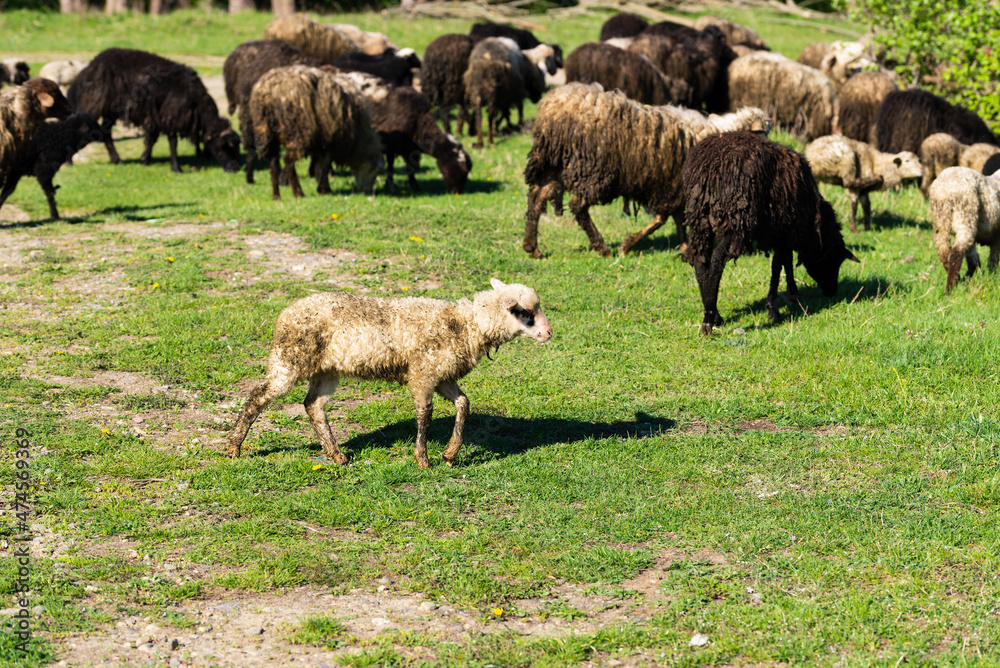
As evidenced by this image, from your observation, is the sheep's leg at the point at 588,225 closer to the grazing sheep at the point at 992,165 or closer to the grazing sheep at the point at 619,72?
the grazing sheep at the point at 992,165

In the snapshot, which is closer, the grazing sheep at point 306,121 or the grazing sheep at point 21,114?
the grazing sheep at point 21,114

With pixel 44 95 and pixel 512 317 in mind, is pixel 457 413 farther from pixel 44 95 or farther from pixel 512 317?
pixel 44 95

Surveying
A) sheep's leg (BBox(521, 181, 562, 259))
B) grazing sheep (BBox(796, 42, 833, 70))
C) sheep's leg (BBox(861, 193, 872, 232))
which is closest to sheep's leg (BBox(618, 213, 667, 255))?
sheep's leg (BBox(521, 181, 562, 259))

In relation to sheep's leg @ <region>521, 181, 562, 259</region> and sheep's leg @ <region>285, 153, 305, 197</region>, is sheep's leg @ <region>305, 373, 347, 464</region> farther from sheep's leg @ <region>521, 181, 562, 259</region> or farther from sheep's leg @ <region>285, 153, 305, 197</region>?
sheep's leg @ <region>285, 153, 305, 197</region>

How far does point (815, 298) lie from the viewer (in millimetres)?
11016

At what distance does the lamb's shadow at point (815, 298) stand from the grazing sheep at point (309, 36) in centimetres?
1580

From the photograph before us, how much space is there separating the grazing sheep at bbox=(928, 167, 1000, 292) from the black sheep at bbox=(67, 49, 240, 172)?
12.1 meters

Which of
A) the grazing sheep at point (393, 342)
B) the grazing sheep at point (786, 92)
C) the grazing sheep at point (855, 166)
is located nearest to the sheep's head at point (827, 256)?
the grazing sheep at point (855, 166)

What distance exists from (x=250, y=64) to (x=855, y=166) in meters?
11.5

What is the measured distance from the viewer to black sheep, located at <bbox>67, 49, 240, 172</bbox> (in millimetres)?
17984

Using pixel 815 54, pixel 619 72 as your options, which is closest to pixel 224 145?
pixel 619 72

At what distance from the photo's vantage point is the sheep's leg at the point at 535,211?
12.4 meters

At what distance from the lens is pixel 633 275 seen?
38.4 ft

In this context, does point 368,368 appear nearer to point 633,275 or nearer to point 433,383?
point 433,383
